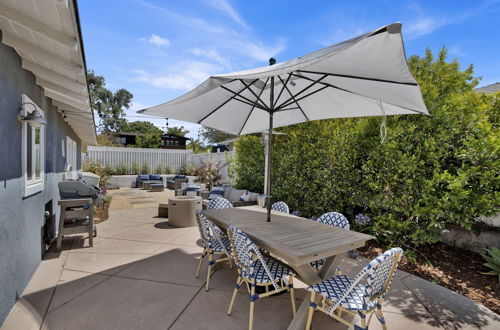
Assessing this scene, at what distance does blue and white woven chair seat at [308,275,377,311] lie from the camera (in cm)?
178

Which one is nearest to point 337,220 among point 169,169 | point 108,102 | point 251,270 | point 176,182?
point 251,270

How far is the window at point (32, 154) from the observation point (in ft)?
8.94

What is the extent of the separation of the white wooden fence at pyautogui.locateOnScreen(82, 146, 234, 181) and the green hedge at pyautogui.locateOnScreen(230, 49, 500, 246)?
7916mm

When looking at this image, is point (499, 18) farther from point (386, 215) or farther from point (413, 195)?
point (386, 215)

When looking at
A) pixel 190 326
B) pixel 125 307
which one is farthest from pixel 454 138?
pixel 125 307

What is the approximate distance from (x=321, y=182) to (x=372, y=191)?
0.94 m

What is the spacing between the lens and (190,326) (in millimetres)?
2164

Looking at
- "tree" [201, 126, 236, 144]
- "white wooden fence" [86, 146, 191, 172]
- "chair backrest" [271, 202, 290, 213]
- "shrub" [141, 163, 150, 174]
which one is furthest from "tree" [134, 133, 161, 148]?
"chair backrest" [271, 202, 290, 213]

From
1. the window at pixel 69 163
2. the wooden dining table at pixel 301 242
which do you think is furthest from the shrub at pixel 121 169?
the wooden dining table at pixel 301 242

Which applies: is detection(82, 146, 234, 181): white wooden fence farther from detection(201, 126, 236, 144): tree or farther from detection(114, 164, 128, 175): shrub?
detection(201, 126, 236, 144): tree

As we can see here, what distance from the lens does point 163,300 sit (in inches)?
101

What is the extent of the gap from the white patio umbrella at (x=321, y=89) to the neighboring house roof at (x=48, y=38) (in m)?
0.90

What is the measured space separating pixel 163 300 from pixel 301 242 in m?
1.68

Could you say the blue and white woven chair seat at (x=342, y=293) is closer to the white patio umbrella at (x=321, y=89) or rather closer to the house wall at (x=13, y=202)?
the white patio umbrella at (x=321, y=89)
